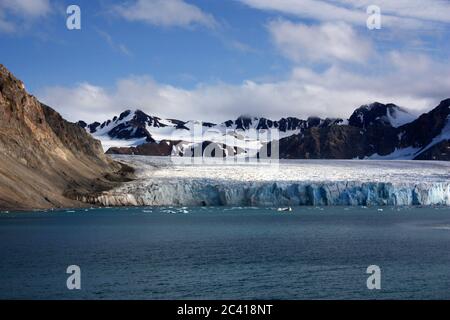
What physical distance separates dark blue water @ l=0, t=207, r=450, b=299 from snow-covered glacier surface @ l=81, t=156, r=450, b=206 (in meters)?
13.6

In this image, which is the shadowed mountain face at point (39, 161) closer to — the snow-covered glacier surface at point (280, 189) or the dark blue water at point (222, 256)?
the snow-covered glacier surface at point (280, 189)

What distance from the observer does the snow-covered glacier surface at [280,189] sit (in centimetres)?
6981

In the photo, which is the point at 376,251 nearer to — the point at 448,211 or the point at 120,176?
the point at 448,211

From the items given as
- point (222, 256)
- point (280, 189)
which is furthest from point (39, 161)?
point (222, 256)

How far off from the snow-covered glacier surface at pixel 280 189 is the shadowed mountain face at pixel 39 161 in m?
3.76

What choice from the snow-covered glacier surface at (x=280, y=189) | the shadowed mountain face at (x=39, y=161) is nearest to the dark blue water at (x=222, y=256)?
the shadowed mountain face at (x=39, y=161)

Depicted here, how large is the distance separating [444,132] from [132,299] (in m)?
187

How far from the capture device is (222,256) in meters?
33.0

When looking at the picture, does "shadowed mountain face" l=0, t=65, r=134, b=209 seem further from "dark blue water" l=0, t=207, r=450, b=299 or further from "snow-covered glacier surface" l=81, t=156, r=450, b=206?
"dark blue water" l=0, t=207, r=450, b=299

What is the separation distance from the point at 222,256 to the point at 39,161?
42722 mm

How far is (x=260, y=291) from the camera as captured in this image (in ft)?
80.6

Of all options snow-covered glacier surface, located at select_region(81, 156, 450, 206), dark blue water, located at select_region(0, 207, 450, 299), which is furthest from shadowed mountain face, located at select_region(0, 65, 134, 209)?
dark blue water, located at select_region(0, 207, 450, 299)

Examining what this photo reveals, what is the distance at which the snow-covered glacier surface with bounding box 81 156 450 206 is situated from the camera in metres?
69.8
